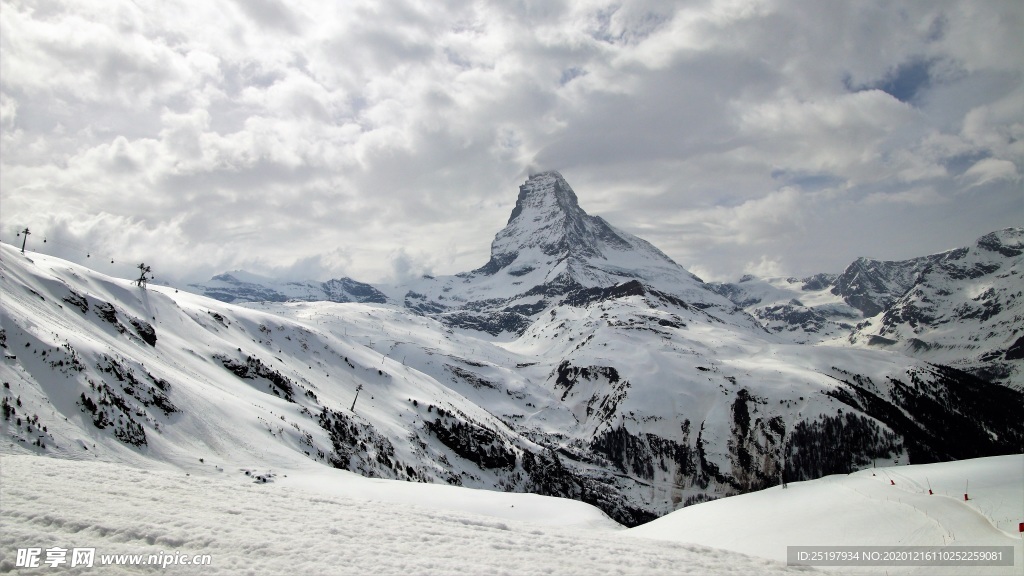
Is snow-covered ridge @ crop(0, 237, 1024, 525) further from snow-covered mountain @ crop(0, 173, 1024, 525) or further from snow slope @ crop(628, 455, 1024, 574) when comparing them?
snow slope @ crop(628, 455, 1024, 574)

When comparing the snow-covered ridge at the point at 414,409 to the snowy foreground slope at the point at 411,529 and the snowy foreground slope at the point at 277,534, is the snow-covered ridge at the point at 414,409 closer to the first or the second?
the snowy foreground slope at the point at 277,534

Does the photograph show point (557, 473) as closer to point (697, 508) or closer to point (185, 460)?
point (697, 508)

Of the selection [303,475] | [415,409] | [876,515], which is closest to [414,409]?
[415,409]

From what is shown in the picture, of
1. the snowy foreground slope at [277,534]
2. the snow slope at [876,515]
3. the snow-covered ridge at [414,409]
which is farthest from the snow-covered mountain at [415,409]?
the snow slope at [876,515]

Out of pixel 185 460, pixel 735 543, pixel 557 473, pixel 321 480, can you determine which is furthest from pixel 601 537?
pixel 557 473

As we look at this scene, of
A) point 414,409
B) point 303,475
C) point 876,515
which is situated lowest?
point 303,475

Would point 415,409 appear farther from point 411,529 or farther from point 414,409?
point 411,529
